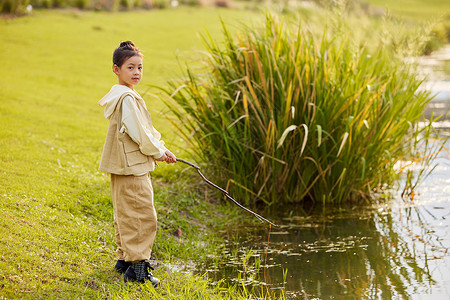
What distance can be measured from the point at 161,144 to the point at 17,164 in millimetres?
2452

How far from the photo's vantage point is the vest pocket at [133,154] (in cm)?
368

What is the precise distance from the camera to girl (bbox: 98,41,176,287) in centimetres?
364

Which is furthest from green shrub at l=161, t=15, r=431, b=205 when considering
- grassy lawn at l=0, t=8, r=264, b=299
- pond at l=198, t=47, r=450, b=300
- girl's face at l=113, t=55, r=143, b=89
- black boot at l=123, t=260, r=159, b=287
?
black boot at l=123, t=260, r=159, b=287

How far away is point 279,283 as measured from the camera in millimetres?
4082

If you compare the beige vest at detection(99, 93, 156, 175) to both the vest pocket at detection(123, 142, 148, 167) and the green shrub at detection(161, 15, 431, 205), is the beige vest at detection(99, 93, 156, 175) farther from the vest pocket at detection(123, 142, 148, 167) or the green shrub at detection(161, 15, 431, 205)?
the green shrub at detection(161, 15, 431, 205)

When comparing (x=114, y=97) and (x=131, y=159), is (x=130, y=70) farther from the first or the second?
(x=131, y=159)

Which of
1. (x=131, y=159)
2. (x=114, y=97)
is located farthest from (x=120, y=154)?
(x=114, y=97)

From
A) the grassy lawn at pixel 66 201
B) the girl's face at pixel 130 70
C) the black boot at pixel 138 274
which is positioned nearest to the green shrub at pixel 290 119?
the grassy lawn at pixel 66 201

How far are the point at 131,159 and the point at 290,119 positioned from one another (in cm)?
221

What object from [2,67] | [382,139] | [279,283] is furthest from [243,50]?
[2,67]

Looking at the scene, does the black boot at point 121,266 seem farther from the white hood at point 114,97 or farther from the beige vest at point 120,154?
the white hood at point 114,97

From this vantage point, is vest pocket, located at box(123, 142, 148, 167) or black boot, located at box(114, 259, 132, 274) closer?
vest pocket, located at box(123, 142, 148, 167)

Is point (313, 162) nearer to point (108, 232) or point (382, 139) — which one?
point (382, 139)

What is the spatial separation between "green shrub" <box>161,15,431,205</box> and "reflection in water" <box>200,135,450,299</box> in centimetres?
38
